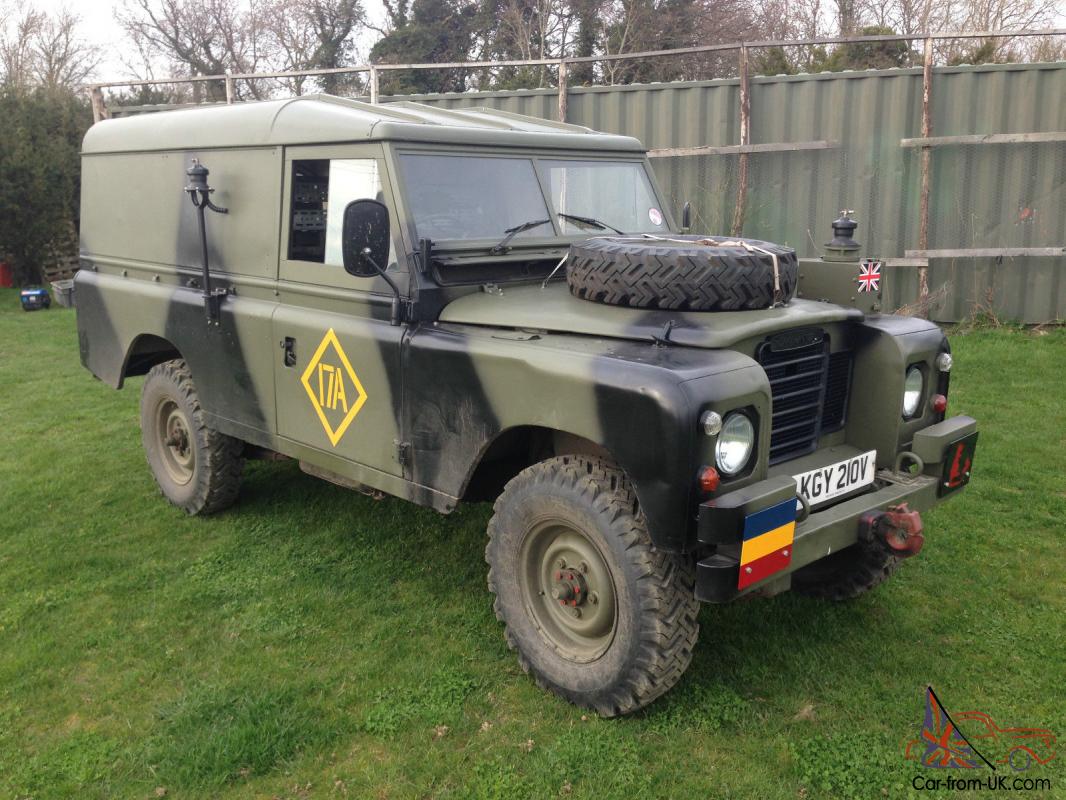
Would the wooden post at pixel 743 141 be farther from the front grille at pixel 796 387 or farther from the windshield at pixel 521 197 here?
the front grille at pixel 796 387

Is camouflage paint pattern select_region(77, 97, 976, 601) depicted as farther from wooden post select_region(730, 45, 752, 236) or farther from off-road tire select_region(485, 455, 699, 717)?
wooden post select_region(730, 45, 752, 236)

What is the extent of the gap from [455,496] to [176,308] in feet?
7.53

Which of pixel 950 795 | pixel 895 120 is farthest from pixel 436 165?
pixel 895 120

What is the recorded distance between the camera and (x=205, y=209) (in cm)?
495

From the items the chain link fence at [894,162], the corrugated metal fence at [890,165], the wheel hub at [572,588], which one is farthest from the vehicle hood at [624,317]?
the corrugated metal fence at [890,165]

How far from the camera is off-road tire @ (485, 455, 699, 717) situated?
3.22 m

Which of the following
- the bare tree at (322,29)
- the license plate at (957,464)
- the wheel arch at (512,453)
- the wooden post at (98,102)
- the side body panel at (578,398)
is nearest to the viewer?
the side body panel at (578,398)

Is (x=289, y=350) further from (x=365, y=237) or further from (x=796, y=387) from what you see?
(x=796, y=387)

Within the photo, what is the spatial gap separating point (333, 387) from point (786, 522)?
7.18 feet

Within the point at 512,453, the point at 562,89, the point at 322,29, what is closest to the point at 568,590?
the point at 512,453

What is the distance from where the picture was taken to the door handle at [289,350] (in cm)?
445

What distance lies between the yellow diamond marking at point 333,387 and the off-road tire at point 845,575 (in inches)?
89.6

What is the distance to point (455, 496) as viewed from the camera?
3.87 metres

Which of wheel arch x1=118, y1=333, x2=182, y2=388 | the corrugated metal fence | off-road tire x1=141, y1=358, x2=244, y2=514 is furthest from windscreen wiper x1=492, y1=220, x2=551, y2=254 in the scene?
the corrugated metal fence
